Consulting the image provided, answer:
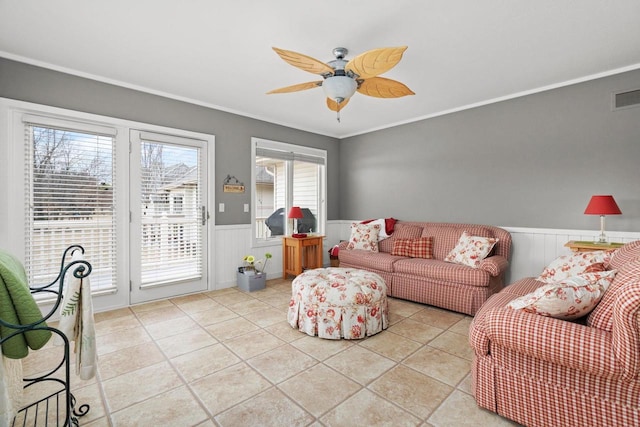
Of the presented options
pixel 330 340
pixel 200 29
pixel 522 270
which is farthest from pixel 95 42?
pixel 522 270

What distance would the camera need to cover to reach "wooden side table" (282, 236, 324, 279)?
15.0ft

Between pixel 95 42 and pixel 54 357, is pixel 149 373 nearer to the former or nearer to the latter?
pixel 54 357

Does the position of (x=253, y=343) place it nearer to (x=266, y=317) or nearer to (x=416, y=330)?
(x=266, y=317)

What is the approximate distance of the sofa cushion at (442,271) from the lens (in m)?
3.20

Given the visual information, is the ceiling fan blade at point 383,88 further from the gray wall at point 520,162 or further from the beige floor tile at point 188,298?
the beige floor tile at point 188,298

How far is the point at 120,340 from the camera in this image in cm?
265

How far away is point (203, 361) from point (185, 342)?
1.38 ft

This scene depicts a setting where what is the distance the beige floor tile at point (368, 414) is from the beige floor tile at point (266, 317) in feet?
4.48

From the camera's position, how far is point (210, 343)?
8.50 feet

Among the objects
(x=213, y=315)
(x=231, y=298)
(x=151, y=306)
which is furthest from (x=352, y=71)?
(x=151, y=306)

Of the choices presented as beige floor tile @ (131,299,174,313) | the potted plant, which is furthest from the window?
beige floor tile @ (131,299,174,313)

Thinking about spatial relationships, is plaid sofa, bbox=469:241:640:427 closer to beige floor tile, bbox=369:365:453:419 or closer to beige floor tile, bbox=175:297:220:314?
beige floor tile, bbox=369:365:453:419

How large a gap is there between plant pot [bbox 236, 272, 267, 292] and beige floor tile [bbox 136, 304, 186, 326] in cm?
92

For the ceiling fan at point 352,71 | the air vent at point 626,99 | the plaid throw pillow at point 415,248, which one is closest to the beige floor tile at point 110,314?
the ceiling fan at point 352,71
